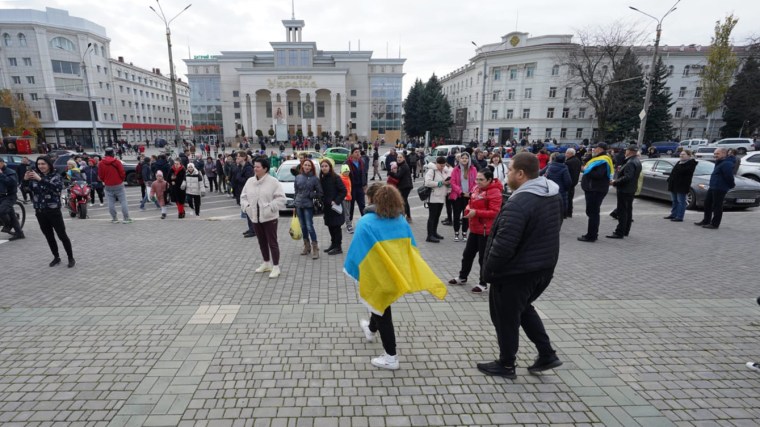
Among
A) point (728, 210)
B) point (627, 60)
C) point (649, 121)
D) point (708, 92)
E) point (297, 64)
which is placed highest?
point (297, 64)

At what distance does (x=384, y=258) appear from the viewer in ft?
10.7

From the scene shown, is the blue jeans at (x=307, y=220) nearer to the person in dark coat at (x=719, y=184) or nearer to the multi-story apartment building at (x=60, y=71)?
the person in dark coat at (x=719, y=184)

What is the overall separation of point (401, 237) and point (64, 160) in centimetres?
2368

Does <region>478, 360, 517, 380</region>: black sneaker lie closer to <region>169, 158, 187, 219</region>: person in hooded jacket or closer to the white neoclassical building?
<region>169, 158, 187, 219</region>: person in hooded jacket

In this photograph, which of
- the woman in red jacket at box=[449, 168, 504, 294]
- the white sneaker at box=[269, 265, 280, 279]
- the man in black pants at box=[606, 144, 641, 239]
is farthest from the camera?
the man in black pants at box=[606, 144, 641, 239]

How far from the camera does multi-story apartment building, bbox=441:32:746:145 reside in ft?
173

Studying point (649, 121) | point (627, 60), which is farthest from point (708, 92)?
point (627, 60)

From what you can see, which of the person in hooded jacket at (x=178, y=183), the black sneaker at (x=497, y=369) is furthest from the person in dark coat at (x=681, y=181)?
the person in hooded jacket at (x=178, y=183)

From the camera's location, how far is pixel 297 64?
6900 cm

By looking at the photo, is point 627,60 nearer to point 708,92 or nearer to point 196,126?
point 708,92

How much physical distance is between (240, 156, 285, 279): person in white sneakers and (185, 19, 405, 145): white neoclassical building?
198ft

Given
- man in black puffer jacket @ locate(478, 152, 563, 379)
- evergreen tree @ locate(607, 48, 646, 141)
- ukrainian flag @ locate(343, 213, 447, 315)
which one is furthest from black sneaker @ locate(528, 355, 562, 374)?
evergreen tree @ locate(607, 48, 646, 141)

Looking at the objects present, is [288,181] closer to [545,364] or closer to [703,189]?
[545,364]

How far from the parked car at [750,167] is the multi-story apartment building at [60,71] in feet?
214
